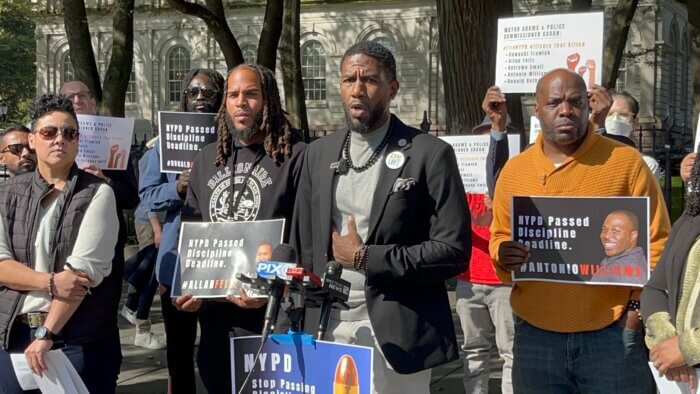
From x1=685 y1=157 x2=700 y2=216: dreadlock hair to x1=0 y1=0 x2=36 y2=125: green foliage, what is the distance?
5022 centimetres

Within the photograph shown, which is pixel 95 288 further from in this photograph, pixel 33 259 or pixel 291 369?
pixel 291 369

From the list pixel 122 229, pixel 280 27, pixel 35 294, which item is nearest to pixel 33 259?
pixel 35 294

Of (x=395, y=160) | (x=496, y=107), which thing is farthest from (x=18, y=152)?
(x=395, y=160)

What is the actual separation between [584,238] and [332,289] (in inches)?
46.8

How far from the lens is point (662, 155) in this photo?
14.5 metres

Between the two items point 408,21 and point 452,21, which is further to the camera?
point 408,21

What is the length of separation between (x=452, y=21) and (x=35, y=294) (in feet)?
19.3

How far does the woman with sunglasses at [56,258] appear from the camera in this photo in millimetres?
4230

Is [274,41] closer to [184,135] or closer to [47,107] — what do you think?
[184,135]

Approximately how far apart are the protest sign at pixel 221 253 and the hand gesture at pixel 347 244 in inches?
16.8

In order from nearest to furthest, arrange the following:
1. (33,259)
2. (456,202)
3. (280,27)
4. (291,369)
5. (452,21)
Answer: (291,369)
(456,202)
(33,259)
(452,21)
(280,27)

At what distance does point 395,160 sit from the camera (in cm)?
379

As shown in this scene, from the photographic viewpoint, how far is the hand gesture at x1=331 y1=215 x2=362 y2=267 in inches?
147

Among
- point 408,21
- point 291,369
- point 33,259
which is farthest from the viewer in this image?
point 408,21
